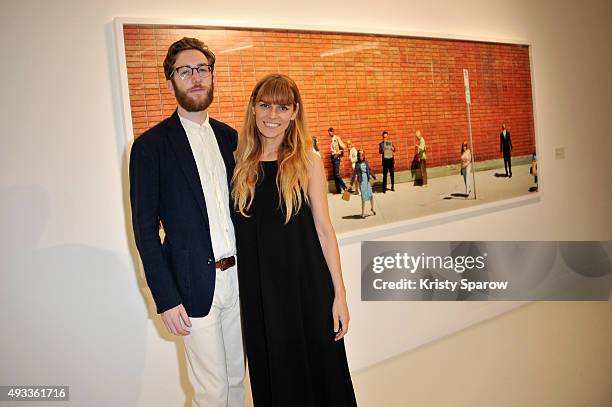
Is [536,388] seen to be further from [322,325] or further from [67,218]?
[67,218]

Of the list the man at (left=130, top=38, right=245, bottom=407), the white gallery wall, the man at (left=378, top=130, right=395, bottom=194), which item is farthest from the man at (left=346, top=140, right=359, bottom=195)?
the man at (left=130, top=38, right=245, bottom=407)

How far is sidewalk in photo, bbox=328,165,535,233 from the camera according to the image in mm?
3291

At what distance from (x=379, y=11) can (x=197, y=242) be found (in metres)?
2.34

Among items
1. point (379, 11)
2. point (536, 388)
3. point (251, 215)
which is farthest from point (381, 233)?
point (251, 215)

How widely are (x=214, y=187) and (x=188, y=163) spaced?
0.13 m

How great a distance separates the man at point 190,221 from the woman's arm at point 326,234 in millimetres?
317

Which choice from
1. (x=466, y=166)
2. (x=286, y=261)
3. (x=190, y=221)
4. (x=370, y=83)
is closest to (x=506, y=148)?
(x=466, y=166)

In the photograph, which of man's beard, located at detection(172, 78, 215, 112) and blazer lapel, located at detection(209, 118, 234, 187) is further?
blazer lapel, located at detection(209, 118, 234, 187)

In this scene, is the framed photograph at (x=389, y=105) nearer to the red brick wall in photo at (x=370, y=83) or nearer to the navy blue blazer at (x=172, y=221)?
the red brick wall in photo at (x=370, y=83)

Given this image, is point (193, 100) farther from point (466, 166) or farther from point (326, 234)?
point (466, 166)

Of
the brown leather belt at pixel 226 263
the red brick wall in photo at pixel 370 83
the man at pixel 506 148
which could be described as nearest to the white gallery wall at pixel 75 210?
the red brick wall in photo at pixel 370 83
